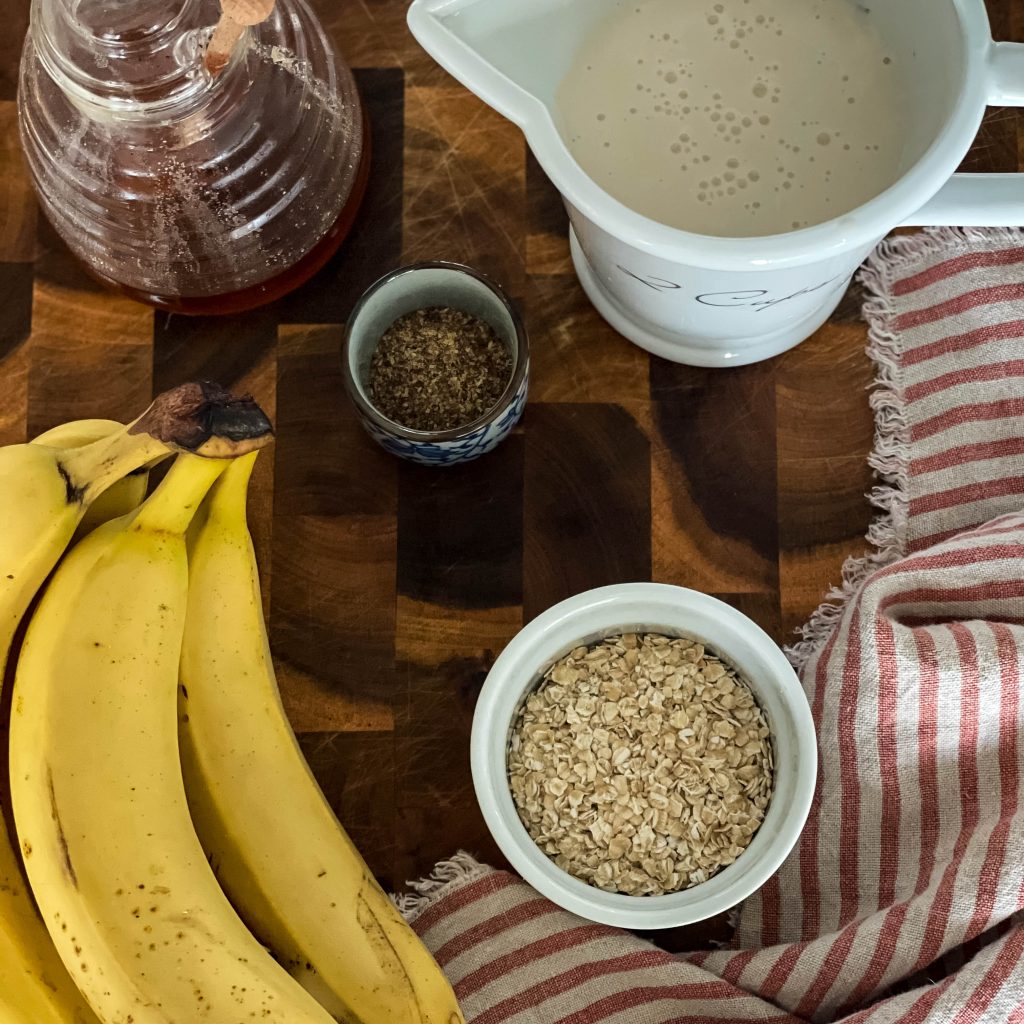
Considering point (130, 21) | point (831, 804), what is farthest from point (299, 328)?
point (831, 804)

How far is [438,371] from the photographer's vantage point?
2.95 ft

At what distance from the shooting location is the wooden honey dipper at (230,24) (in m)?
0.68

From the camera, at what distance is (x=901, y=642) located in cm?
86

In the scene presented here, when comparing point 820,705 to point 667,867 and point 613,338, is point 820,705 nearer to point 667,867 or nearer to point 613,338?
point 667,867

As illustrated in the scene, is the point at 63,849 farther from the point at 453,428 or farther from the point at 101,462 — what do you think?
the point at 453,428

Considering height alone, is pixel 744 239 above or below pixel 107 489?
above

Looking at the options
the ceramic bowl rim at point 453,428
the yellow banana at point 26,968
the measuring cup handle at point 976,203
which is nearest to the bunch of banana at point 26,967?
the yellow banana at point 26,968

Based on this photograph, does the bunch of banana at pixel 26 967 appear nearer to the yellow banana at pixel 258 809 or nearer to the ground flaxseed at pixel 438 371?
the yellow banana at pixel 258 809

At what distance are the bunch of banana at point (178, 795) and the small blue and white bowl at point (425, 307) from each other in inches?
5.3

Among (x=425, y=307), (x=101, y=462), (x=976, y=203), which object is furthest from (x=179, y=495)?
(x=976, y=203)

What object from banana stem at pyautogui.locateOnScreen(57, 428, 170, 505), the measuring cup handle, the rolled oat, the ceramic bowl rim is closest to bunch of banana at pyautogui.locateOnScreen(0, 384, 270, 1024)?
banana stem at pyautogui.locateOnScreen(57, 428, 170, 505)

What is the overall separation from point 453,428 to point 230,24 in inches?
11.8

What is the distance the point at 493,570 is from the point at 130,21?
444 millimetres

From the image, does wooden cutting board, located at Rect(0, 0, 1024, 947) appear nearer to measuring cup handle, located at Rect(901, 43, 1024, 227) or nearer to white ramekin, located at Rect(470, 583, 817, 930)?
white ramekin, located at Rect(470, 583, 817, 930)
